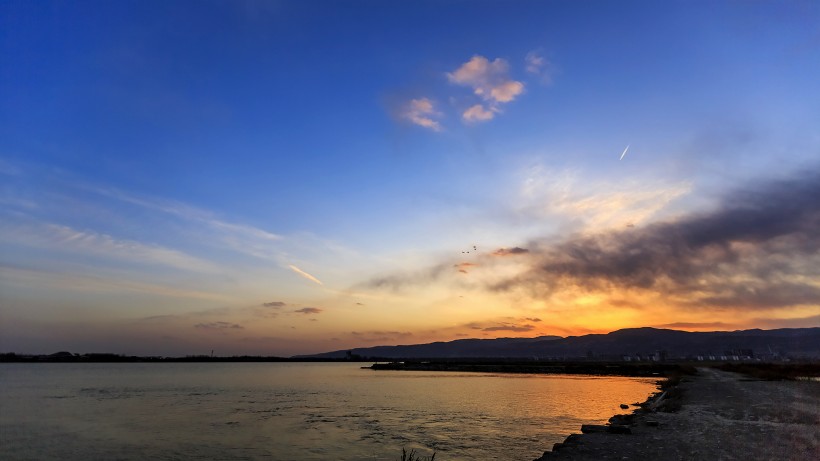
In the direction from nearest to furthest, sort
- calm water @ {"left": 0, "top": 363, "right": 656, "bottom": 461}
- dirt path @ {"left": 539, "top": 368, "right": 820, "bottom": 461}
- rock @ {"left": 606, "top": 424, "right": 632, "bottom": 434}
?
dirt path @ {"left": 539, "top": 368, "right": 820, "bottom": 461}
rock @ {"left": 606, "top": 424, "right": 632, "bottom": 434}
calm water @ {"left": 0, "top": 363, "right": 656, "bottom": 461}

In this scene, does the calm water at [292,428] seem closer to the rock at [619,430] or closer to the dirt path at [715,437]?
the rock at [619,430]

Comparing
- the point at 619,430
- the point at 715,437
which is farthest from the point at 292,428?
the point at 715,437

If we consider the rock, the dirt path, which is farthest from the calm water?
the dirt path

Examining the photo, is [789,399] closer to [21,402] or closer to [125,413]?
[125,413]

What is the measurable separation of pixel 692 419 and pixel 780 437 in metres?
6.77

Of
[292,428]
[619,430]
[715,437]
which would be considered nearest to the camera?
[715,437]

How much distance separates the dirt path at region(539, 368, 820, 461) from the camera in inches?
680

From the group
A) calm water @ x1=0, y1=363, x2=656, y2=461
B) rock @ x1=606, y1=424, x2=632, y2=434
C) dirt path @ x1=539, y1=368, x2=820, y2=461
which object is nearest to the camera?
dirt path @ x1=539, y1=368, x2=820, y2=461

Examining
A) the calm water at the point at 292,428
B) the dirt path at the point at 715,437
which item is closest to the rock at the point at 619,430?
the dirt path at the point at 715,437

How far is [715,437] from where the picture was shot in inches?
814

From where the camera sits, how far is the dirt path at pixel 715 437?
56.6 ft

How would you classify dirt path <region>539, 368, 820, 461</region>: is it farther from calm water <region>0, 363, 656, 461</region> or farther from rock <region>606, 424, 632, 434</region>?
calm water <region>0, 363, 656, 461</region>

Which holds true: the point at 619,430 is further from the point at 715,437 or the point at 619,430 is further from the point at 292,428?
the point at 292,428

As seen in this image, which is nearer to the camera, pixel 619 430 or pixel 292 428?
pixel 619 430
